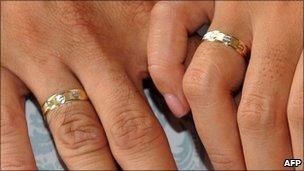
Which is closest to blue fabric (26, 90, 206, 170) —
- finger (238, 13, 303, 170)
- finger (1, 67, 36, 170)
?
finger (1, 67, 36, 170)

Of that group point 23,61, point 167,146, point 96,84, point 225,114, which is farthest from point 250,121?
point 23,61

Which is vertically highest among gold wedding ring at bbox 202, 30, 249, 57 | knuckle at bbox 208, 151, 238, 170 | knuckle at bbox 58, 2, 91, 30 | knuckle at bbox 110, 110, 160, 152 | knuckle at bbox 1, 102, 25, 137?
knuckle at bbox 58, 2, 91, 30

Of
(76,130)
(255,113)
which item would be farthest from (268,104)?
(76,130)

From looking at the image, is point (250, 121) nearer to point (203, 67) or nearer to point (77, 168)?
point (203, 67)

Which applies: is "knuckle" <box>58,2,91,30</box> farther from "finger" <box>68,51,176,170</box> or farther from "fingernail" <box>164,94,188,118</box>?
"fingernail" <box>164,94,188,118</box>

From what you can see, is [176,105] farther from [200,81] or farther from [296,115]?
[296,115]

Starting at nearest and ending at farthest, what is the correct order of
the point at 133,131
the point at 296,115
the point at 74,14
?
the point at 296,115 < the point at 133,131 < the point at 74,14

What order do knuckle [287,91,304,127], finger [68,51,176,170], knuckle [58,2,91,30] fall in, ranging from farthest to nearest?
knuckle [58,2,91,30], finger [68,51,176,170], knuckle [287,91,304,127]
